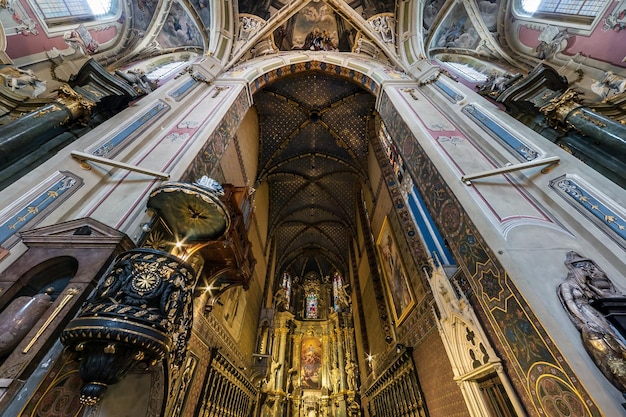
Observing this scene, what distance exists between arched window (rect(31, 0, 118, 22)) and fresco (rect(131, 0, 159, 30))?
2.27 ft

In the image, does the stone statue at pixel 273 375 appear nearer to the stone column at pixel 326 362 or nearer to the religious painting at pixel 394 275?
the stone column at pixel 326 362

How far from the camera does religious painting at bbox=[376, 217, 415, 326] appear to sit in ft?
22.0

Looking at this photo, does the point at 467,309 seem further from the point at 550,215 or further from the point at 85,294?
the point at 85,294

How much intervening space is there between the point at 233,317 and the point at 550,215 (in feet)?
27.3

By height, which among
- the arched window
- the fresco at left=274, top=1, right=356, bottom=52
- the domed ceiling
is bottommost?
the arched window

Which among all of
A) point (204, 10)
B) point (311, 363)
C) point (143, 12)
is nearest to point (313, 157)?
point (204, 10)

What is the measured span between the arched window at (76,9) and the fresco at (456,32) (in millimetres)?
11376

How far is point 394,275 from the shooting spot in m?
7.70

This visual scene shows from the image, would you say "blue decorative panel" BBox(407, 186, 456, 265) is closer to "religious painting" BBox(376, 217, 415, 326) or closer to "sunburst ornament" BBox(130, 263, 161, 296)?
"religious painting" BBox(376, 217, 415, 326)

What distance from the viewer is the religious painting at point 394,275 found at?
6.69m

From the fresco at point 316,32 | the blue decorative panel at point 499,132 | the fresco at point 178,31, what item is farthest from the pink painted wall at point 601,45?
the fresco at point 178,31

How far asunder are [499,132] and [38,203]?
7.39 metres

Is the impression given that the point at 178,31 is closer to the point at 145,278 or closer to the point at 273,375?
the point at 145,278

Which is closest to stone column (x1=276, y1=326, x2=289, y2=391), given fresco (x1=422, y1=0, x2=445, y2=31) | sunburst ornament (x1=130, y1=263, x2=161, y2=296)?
sunburst ornament (x1=130, y1=263, x2=161, y2=296)
